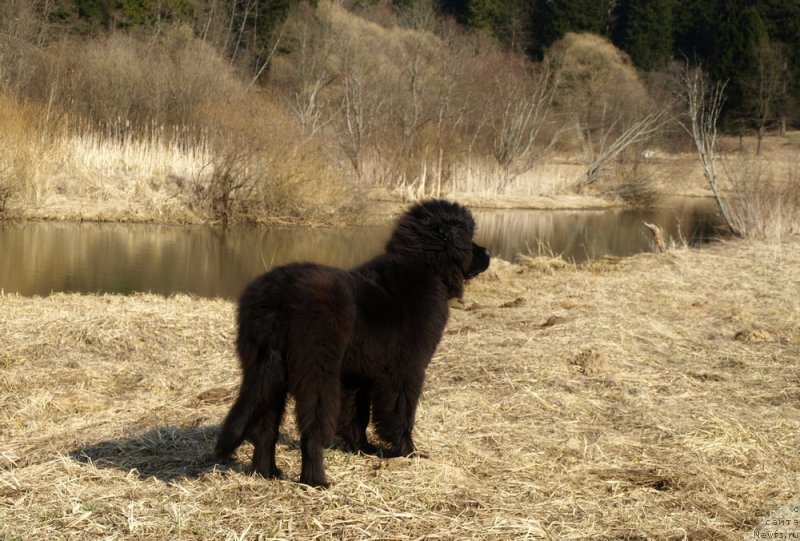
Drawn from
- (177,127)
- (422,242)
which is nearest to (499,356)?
(422,242)

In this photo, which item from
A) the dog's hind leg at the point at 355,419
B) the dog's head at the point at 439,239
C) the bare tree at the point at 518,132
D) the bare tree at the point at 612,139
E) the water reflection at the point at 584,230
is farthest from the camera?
the bare tree at the point at 612,139

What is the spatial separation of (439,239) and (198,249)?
14.0 meters

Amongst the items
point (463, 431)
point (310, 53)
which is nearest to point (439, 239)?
point (463, 431)

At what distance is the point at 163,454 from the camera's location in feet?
17.4

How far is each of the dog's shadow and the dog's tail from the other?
1.65 feet

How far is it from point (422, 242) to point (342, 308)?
1110mm

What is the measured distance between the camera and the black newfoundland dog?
4586mm

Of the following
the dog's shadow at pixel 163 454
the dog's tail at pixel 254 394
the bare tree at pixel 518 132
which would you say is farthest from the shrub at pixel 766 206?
the dog's tail at pixel 254 394

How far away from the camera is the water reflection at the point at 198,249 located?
48.0ft

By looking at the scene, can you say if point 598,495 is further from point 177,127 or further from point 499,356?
point 177,127

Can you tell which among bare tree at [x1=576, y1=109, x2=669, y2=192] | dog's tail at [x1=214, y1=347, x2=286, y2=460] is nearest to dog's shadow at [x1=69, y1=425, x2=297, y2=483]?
dog's tail at [x1=214, y1=347, x2=286, y2=460]

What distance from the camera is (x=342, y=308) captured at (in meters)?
4.76

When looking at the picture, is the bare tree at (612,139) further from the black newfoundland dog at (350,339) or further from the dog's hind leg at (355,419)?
the dog's hind leg at (355,419)

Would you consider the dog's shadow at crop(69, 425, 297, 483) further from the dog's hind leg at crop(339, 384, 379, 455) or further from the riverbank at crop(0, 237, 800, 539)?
the dog's hind leg at crop(339, 384, 379, 455)
